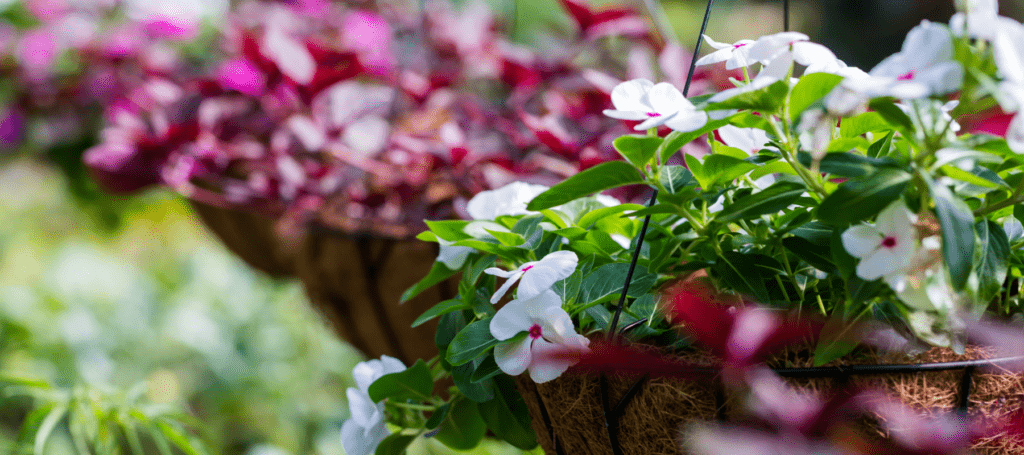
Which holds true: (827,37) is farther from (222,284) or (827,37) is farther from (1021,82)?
(1021,82)

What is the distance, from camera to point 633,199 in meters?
0.55

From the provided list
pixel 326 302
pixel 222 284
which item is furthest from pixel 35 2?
pixel 326 302

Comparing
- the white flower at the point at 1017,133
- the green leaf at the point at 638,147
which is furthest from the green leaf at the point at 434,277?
the white flower at the point at 1017,133

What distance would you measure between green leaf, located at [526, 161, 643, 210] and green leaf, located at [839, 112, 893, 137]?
9 cm

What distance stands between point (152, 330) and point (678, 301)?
4.85 feet

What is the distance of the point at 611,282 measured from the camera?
0.30 m

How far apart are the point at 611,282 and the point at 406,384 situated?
121 millimetres

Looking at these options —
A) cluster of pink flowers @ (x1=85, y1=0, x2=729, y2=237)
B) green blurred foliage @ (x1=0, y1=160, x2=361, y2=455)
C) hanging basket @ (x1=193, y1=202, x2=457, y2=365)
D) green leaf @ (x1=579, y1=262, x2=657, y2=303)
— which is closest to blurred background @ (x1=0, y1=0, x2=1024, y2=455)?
green blurred foliage @ (x1=0, y1=160, x2=361, y2=455)

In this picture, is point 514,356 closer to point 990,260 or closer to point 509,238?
point 509,238

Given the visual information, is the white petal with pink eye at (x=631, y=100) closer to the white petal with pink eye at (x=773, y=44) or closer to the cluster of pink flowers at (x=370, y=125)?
the white petal with pink eye at (x=773, y=44)

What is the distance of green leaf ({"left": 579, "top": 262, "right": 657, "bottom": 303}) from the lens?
0.30m

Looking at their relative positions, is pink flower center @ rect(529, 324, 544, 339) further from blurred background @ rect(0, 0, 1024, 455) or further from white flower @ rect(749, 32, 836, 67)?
A: blurred background @ rect(0, 0, 1024, 455)

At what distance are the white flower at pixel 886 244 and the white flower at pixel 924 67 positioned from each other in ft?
0.14

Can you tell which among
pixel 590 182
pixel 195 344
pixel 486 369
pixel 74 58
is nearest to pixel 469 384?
pixel 486 369
